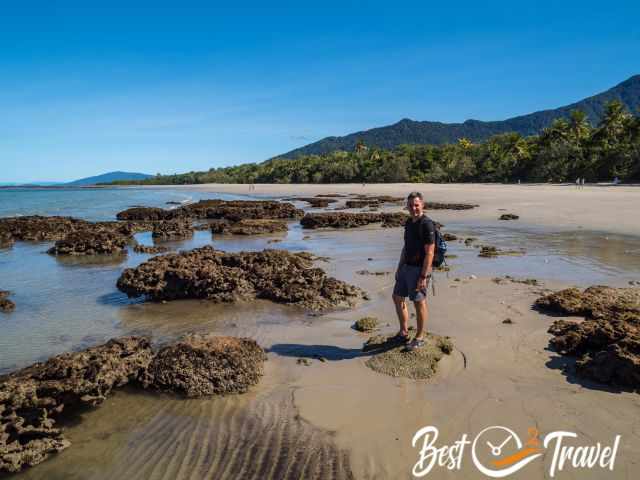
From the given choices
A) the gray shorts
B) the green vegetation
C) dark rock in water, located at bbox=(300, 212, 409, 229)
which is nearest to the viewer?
the gray shorts

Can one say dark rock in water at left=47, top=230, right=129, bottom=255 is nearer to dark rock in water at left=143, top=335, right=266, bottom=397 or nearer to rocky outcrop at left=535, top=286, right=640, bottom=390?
dark rock in water at left=143, top=335, right=266, bottom=397

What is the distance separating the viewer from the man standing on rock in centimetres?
479

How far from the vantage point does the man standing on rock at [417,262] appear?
479 cm

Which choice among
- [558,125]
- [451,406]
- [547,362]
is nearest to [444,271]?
[547,362]

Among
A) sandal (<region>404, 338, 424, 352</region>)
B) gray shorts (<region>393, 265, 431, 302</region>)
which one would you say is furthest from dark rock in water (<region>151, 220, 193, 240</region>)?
sandal (<region>404, 338, 424, 352</region>)

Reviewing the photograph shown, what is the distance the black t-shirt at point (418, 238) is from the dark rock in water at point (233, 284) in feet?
7.07

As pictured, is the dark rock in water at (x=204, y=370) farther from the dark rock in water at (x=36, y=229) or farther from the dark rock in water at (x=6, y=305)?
the dark rock in water at (x=36, y=229)

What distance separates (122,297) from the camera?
7.86 meters

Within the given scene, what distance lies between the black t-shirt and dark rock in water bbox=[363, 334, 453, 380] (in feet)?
2.99

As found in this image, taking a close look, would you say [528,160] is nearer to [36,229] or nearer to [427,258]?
[36,229]

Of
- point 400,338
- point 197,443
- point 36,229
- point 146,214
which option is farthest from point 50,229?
point 197,443

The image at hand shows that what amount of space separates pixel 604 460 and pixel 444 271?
18.4 feet

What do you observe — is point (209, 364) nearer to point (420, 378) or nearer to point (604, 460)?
point (420, 378)

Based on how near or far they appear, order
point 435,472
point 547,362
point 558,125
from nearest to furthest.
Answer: point 435,472, point 547,362, point 558,125
